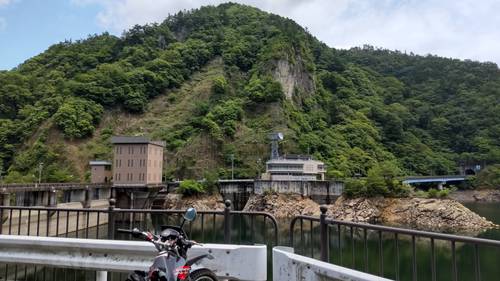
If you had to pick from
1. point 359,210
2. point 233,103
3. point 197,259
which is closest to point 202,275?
point 197,259

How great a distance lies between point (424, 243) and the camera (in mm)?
28141

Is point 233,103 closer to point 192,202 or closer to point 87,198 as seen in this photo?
point 192,202

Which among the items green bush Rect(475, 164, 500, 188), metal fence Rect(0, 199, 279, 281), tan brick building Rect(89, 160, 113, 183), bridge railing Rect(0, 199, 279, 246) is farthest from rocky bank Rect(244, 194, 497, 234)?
green bush Rect(475, 164, 500, 188)

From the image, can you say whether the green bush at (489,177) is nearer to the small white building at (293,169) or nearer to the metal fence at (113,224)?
the small white building at (293,169)

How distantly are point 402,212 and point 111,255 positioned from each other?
44224mm

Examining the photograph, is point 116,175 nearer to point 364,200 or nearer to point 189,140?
point 189,140

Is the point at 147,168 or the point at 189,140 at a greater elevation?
the point at 189,140

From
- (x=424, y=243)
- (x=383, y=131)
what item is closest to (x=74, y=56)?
(x=383, y=131)

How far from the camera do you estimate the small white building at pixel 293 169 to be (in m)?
55.5

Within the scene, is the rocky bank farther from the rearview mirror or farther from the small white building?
the rearview mirror

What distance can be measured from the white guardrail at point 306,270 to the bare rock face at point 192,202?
47.5 meters

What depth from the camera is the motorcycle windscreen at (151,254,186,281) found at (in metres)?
4.03

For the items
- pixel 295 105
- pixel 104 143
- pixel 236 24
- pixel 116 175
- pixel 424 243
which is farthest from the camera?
pixel 236 24

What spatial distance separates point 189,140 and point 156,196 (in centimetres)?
1583
